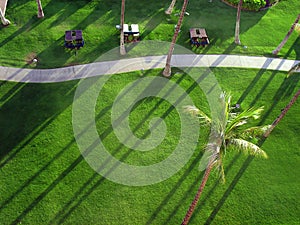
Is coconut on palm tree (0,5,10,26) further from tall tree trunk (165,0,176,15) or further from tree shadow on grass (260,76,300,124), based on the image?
tree shadow on grass (260,76,300,124)

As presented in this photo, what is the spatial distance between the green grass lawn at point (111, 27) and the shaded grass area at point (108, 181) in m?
4.42

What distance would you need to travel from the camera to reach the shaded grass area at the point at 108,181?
2189 centimetres

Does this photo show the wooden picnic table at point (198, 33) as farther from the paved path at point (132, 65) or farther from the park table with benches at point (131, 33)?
the park table with benches at point (131, 33)

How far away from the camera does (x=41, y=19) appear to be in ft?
109

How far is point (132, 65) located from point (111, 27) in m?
6.09

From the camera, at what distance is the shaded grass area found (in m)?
21.9

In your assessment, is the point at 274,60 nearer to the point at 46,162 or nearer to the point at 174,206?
the point at 174,206

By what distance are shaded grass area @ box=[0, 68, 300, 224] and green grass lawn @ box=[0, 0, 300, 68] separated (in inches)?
174

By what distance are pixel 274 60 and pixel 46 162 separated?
25.0 metres

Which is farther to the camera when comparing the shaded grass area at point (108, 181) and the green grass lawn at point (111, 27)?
the green grass lawn at point (111, 27)

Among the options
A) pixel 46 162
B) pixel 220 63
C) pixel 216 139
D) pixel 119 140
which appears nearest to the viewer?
pixel 216 139

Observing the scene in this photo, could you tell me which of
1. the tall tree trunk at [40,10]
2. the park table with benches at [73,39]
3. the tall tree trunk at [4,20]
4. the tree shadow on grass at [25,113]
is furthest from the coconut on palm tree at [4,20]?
the tree shadow on grass at [25,113]

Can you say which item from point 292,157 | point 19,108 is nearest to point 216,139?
point 292,157

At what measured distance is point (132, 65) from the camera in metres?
30.5
